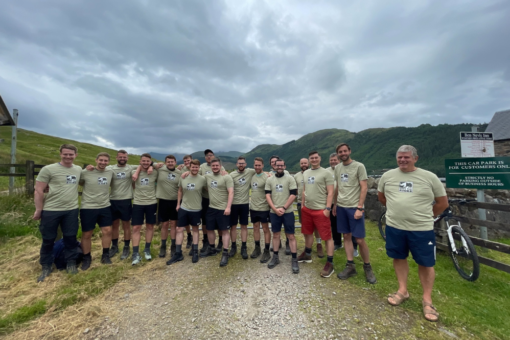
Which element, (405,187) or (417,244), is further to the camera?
(405,187)

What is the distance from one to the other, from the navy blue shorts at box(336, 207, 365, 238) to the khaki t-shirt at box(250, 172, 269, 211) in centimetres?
174

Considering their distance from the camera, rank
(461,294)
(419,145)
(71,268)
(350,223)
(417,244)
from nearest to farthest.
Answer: (417,244) → (461,294) → (350,223) → (71,268) → (419,145)

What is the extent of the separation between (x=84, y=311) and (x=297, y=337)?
342cm

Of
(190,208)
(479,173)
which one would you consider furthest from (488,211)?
(190,208)

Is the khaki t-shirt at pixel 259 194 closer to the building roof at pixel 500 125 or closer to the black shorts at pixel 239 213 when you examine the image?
the black shorts at pixel 239 213

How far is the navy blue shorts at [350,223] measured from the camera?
14.7 ft

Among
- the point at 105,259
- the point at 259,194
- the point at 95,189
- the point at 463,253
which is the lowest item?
the point at 105,259

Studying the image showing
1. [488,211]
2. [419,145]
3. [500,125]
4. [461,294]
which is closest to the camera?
[461,294]

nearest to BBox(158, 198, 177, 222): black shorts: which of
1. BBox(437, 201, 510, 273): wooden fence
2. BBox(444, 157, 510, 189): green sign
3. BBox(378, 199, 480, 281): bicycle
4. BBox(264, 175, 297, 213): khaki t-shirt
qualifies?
BBox(264, 175, 297, 213): khaki t-shirt

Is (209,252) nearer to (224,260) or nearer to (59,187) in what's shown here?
(224,260)

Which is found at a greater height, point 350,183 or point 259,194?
point 350,183

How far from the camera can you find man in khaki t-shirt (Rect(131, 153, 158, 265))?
5.58 metres

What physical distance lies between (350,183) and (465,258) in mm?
3058

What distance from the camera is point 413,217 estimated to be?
11.4ft
